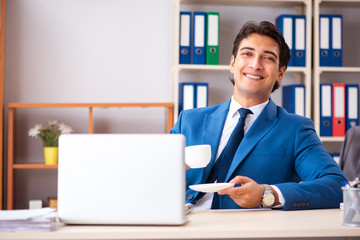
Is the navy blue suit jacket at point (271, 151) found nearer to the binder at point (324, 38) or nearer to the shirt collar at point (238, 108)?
the shirt collar at point (238, 108)

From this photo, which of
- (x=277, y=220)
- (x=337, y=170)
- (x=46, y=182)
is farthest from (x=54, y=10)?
(x=277, y=220)

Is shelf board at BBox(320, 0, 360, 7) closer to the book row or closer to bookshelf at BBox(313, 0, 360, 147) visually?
bookshelf at BBox(313, 0, 360, 147)

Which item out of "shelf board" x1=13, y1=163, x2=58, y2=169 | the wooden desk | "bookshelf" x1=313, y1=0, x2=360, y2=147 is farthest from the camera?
"bookshelf" x1=313, y1=0, x2=360, y2=147

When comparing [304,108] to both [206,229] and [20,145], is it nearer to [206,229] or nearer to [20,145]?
[20,145]

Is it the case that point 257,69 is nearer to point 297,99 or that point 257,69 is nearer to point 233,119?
point 233,119

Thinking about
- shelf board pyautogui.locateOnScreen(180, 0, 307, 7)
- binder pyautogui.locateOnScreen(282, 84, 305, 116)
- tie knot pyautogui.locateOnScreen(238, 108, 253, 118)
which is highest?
shelf board pyautogui.locateOnScreen(180, 0, 307, 7)

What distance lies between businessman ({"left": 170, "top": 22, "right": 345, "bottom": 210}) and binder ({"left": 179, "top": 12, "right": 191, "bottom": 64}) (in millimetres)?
1121

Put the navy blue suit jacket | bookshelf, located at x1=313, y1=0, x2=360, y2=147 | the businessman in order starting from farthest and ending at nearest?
bookshelf, located at x1=313, y1=0, x2=360, y2=147
the navy blue suit jacket
the businessman

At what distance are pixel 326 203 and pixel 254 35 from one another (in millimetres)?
761

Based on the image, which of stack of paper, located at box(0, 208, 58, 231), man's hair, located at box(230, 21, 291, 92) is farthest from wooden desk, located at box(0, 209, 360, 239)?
man's hair, located at box(230, 21, 291, 92)

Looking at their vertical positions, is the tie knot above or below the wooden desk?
above

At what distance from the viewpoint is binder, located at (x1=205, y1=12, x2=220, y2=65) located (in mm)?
3102

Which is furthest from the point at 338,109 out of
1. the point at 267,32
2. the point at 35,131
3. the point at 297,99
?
the point at 35,131

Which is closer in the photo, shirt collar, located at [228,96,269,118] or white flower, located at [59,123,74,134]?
shirt collar, located at [228,96,269,118]
